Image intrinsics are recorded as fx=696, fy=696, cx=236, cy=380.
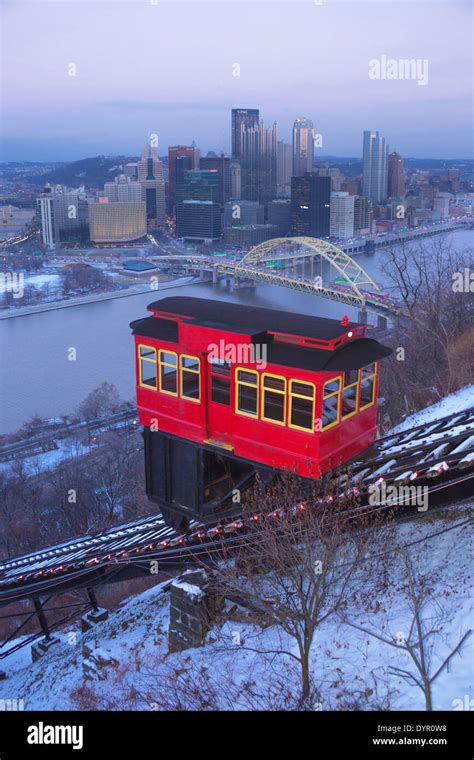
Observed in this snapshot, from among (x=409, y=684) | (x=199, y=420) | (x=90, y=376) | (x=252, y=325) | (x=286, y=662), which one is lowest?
(x=90, y=376)

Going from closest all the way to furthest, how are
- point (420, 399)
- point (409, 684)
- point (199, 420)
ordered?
point (409, 684) < point (199, 420) < point (420, 399)

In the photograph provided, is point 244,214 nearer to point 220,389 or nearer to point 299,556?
point 220,389

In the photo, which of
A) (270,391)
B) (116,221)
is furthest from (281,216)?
(270,391)

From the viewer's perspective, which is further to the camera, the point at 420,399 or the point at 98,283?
the point at 98,283
